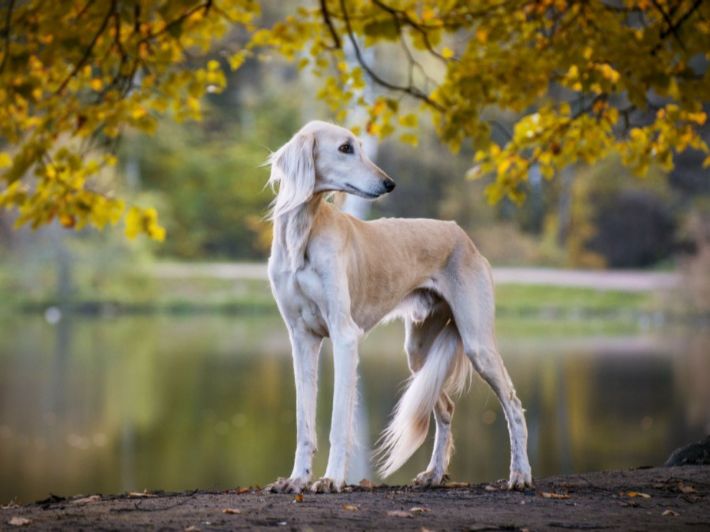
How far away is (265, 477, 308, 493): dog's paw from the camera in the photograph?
5.03 meters

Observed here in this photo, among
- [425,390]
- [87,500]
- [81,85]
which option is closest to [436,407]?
[425,390]

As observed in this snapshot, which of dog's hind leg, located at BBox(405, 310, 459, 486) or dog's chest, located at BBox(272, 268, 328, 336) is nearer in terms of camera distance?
dog's chest, located at BBox(272, 268, 328, 336)

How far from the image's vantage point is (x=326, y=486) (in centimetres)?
497

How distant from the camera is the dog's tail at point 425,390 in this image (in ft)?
19.0

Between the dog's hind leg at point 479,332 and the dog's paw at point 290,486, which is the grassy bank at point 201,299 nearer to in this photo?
the dog's hind leg at point 479,332

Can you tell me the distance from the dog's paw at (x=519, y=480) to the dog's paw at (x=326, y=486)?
3.10 ft

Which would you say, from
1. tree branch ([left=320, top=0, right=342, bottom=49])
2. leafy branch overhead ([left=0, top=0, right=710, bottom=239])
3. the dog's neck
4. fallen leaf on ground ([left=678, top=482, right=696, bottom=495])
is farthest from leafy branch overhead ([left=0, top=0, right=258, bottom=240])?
fallen leaf on ground ([left=678, top=482, right=696, bottom=495])

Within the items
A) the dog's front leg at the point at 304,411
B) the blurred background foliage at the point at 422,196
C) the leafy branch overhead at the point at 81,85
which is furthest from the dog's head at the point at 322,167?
the blurred background foliage at the point at 422,196

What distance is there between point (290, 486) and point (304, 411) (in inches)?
13.3

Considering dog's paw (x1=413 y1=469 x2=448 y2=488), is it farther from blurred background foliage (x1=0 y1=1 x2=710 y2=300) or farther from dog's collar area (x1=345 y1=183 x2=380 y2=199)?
blurred background foliage (x1=0 y1=1 x2=710 y2=300)

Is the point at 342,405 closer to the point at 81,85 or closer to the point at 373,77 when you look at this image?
the point at 373,77

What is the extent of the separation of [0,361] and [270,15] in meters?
17.0

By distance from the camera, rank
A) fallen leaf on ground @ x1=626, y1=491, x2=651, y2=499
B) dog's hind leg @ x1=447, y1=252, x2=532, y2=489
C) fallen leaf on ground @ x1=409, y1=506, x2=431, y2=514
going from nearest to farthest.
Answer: fallen leaf on ground @ x1=409, y1=506, x2=431, y2=514, fallen leaf on ground @ x1=626, y1=491, x2=651, y2=499, dog's hind leg @ x1=447, y1=252, x2=532, y2=489

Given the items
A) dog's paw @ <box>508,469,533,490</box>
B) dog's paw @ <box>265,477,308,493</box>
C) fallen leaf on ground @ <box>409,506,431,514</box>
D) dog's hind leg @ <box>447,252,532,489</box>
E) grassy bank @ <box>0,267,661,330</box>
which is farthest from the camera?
grassy bank @ <box>0,267,661,330</box>
